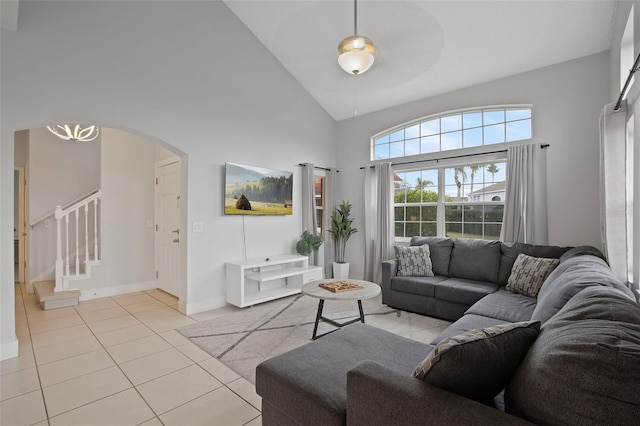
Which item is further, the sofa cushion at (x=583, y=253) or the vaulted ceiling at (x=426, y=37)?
the vaulted ceiling at (x=426, y=37)

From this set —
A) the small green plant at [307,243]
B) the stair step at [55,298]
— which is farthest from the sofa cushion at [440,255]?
the stair step at [55,298]

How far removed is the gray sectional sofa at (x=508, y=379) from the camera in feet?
2.64

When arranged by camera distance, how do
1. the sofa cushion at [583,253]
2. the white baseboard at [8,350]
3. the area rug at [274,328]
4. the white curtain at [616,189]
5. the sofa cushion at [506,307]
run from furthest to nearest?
the sofa cushion at [583,253], the area rug at [274,328], the white baseboard at [8,350], the sofa cushion at [506,307], the white curtain at [616,189]

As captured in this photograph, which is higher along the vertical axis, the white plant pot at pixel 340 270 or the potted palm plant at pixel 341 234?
the potted palm plant at pixel 341 234

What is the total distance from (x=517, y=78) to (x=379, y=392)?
452 centimetres

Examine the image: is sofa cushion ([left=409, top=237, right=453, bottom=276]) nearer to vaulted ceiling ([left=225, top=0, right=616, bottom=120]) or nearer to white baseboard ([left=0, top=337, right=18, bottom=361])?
vaulted ceiling ([left=225, top=0, right=616, bottom=120])

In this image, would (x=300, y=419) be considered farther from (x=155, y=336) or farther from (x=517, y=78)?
(x=517, y=78)

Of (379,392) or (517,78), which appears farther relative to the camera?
(517,78)

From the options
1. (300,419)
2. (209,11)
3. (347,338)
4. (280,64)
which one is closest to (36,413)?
(300,419)

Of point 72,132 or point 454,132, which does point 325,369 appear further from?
point 72,132

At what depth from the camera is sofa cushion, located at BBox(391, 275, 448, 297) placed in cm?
363

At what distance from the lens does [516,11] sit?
321 centimetres

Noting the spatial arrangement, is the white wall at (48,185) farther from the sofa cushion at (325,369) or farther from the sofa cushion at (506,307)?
Result: the sofa cushion at (506,307)

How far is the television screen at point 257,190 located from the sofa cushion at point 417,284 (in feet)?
7.01
